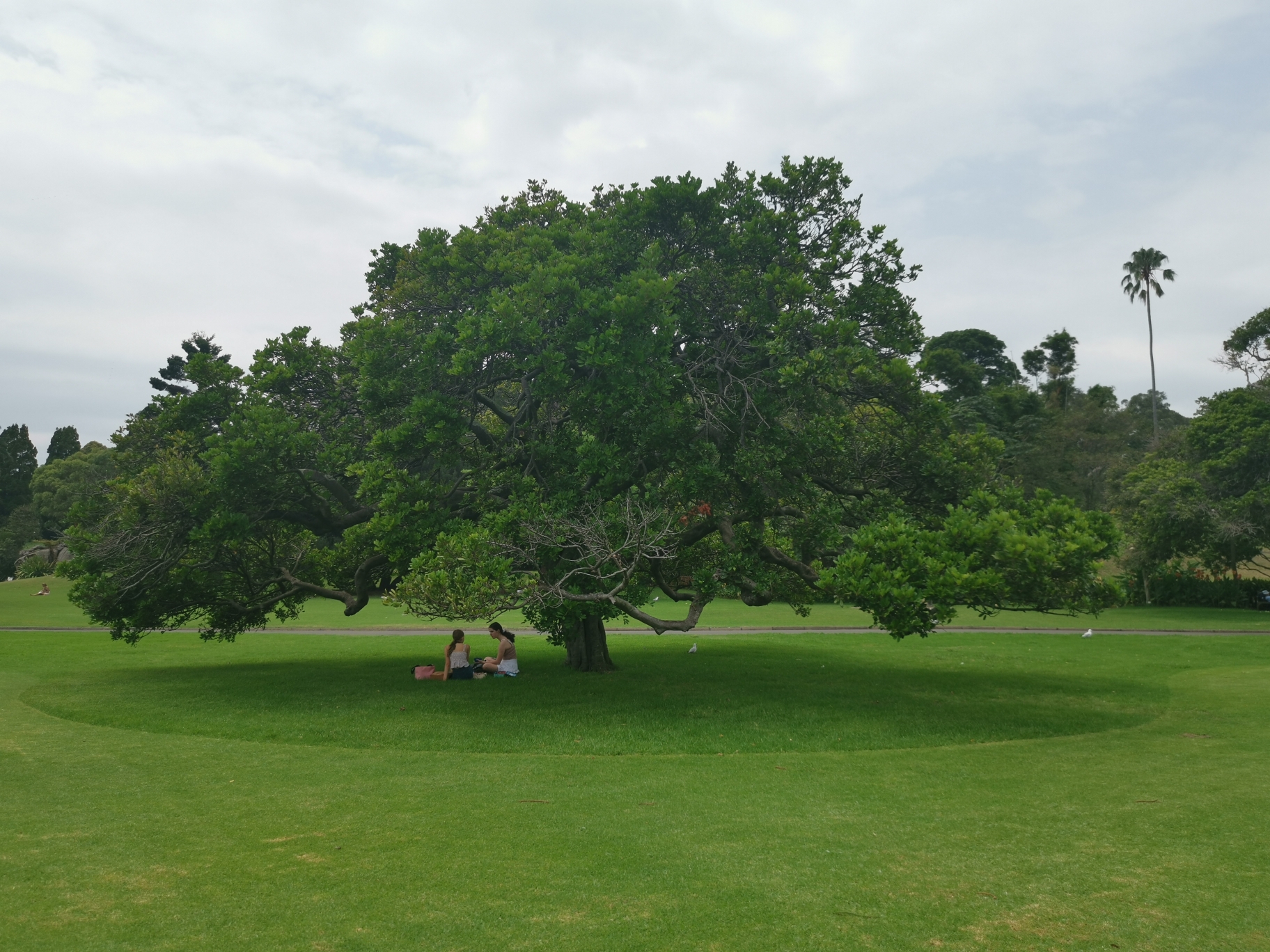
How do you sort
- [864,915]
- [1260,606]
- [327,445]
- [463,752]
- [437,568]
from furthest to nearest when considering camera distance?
[1260,606] → [327,445] → [437,568] → [463,752] → [864,915]

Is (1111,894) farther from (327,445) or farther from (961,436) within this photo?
(327,445)

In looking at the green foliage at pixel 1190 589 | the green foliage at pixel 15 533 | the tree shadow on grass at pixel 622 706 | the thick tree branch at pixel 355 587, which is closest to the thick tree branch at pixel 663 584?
the tree shadow on grass at pixel 622 706

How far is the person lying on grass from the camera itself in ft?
62.8

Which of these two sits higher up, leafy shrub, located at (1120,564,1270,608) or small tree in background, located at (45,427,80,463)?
small tree in background, located at (45,427,80,463)

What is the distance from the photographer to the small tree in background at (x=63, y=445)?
81.7m

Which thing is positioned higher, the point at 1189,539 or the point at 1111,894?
the point at 1189,539

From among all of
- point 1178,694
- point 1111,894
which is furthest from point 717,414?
point 1111,894

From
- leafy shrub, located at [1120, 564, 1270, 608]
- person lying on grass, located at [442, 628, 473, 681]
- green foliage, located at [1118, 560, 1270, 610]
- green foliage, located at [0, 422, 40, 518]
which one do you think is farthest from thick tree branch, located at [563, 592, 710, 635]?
green foliage, located at [0, 422, 40, 518]

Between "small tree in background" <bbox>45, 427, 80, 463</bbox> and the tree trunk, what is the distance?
77.9 metres

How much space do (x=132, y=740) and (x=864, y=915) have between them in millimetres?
11182

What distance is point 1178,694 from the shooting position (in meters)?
17.6

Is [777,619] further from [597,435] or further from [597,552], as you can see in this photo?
[597,552]

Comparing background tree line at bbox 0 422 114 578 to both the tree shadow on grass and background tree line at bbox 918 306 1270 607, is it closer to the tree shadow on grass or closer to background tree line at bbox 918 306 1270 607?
the tree shadow on grass

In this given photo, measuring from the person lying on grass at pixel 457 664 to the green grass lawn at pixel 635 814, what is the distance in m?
0.70
